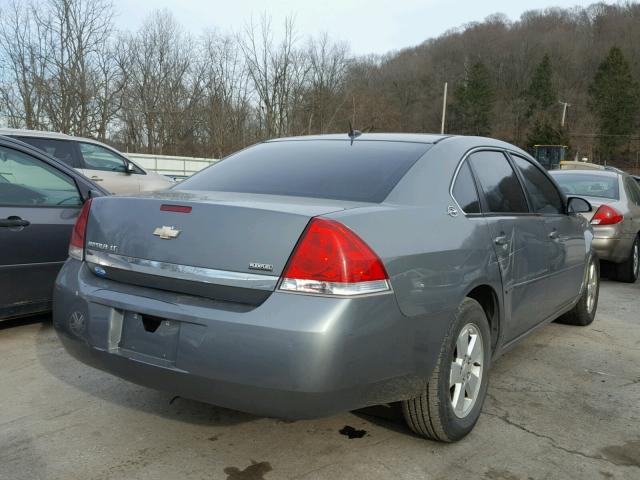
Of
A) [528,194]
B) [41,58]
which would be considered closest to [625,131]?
[41,58]

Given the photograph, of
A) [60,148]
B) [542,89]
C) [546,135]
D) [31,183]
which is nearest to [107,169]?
[60,148]

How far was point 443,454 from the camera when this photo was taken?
9.09ft

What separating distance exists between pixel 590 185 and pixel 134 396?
6.67 m

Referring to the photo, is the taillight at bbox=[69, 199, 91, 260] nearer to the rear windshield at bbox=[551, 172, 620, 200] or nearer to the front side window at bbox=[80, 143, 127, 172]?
the front side window at bbox=[80, 143, 127, 172]

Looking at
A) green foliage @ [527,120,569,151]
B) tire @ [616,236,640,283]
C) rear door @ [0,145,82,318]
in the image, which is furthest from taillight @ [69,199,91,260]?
green foliage @ [527,120,569,151]

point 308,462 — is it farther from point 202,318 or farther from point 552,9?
point 552,9

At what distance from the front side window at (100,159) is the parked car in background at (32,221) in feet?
12.7

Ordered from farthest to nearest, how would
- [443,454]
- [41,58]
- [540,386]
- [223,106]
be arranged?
[223,106] < [41,58] < [540,386] < [443,454]

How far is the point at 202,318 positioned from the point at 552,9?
103 m

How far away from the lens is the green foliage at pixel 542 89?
8525cm

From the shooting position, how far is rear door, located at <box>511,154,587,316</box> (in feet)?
13.1

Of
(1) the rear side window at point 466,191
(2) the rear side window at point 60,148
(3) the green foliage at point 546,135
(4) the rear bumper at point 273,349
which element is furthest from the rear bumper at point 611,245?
(3) the green foliage at point 546,135

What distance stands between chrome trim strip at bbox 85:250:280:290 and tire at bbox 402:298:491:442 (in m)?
0.91

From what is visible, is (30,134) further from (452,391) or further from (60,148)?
(452,391)
